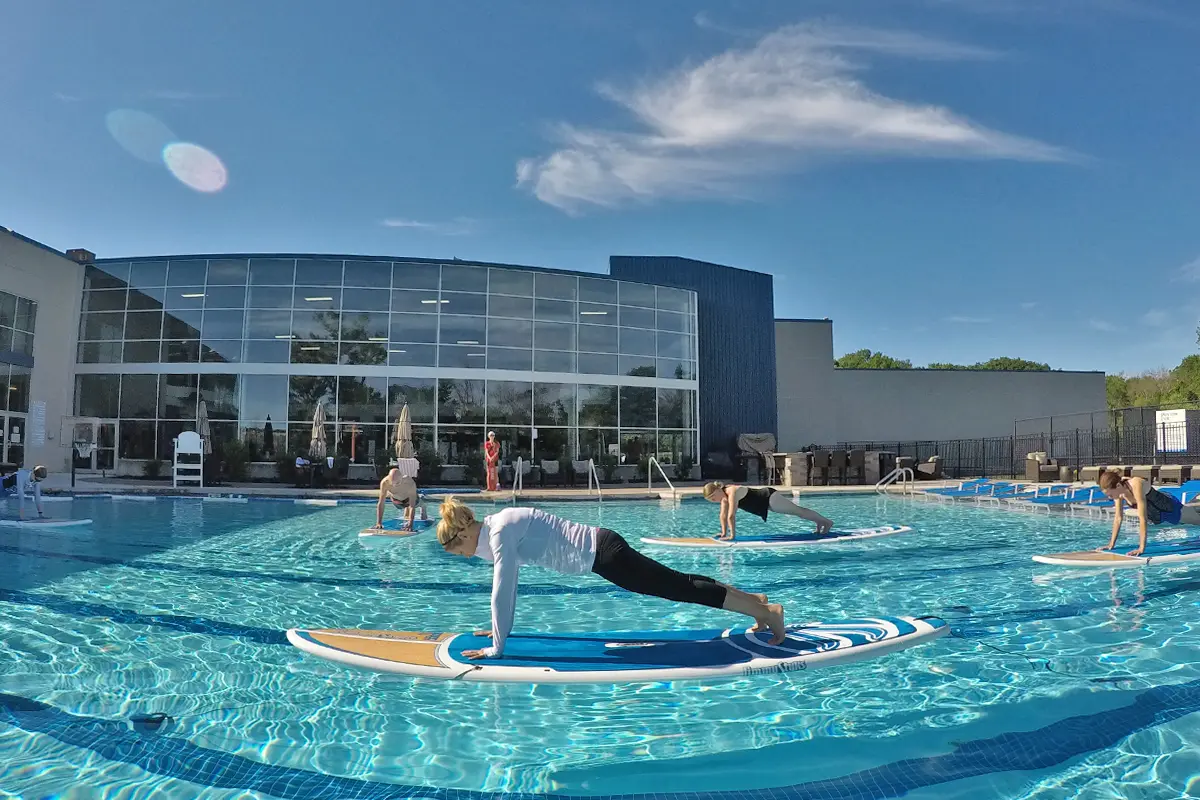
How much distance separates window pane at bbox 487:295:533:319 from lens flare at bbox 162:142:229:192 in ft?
30.6

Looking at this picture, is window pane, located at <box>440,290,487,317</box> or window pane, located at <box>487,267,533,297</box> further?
window pane, located at <box>487,267,533,297</box>

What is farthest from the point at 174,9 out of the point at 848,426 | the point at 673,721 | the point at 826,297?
the point at 826,297

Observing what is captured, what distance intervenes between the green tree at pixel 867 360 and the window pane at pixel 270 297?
57.2m

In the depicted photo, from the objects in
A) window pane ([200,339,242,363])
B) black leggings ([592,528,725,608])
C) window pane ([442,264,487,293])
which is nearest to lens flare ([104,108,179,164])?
window pane ([200,339,242,363])

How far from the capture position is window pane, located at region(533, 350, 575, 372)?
84.4 ft

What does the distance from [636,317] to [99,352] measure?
19556mm

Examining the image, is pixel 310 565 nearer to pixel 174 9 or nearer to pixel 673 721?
pixel 673 721

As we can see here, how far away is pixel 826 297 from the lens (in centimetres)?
4150

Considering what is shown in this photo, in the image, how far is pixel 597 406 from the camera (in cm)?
2630

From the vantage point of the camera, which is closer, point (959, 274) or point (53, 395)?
point (53, 395)

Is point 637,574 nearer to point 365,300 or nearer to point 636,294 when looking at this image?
point 365,300

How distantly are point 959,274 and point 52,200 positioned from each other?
4075 centimetres

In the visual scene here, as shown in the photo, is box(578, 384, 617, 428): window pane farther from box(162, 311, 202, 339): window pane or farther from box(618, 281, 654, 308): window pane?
box(162, 311, 202, 339): window pane

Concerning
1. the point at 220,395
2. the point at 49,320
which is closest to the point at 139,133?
the point at 220,395
